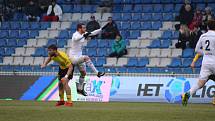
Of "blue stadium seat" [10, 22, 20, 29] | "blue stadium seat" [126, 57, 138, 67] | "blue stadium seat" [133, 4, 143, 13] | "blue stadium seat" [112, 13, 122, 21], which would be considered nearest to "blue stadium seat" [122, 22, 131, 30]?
"blue stadium seat" [112, 13, 122, 21]

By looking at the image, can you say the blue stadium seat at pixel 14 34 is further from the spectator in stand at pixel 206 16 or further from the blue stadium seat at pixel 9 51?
the spectator in stand at pixel 206 16

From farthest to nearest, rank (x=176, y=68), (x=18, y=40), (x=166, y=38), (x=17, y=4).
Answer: (x=17, y=4), (x=18, y=40), (x=166, y=38), (x=176, y=68)

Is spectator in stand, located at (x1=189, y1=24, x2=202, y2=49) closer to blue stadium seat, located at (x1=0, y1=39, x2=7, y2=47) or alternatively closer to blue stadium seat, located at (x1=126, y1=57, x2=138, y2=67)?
blue stadium seat, located at (x1=126, y1=57, x2=138, y2=67)

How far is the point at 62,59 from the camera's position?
67.7ft

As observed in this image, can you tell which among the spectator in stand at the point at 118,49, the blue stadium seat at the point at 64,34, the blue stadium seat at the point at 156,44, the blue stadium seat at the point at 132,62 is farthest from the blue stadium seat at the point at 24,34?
the blue stadium seat at the point at 156,44

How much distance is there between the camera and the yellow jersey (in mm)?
20516

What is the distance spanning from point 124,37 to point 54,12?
475 centimetres

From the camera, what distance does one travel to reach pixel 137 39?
32.2 m

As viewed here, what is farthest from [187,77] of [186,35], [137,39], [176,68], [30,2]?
[30,2]

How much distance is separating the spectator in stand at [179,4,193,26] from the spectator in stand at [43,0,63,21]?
7.24 m

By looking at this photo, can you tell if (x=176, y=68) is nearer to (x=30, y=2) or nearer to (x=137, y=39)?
(x=137, y=39)

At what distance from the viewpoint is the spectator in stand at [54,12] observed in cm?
3462

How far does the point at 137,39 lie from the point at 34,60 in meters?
5.41

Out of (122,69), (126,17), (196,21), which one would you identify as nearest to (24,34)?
(126,17)
